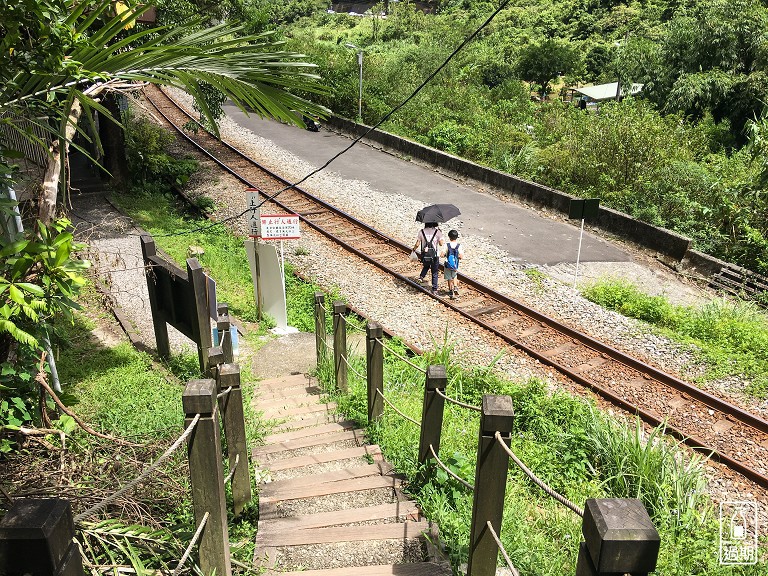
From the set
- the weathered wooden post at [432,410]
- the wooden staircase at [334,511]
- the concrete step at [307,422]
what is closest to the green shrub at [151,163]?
the concrete step at [307,422]

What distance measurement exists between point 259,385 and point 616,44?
37668 mm

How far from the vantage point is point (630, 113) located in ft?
56.6

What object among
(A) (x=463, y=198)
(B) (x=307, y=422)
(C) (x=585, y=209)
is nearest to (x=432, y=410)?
(B) (x=307, y=422)

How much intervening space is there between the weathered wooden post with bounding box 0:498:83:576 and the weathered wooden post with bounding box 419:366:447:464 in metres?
2.74

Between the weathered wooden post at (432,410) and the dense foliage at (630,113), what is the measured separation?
4.05 m

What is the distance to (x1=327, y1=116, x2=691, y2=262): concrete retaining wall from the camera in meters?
13.2

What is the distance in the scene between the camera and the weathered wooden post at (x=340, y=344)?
6.73 meters

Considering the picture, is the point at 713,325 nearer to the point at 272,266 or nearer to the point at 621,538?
the point at 272,266

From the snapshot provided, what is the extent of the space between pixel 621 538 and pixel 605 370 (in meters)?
7.34

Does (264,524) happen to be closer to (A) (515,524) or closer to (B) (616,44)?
(A) (515,524)

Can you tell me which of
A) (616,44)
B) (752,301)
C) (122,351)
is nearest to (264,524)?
(122,351)

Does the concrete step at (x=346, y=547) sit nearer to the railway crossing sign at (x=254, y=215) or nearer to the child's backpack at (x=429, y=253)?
the railway crossing sign at (x=254, y=215)

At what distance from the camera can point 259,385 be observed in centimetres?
772

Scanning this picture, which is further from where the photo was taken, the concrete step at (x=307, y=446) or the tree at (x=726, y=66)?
the tree at (x=726, y=66)
